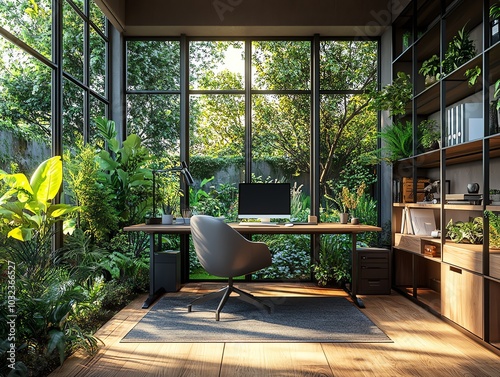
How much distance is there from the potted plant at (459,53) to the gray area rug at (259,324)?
2.21 metres

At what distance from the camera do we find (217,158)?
18.8ft

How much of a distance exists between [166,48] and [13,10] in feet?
7.93

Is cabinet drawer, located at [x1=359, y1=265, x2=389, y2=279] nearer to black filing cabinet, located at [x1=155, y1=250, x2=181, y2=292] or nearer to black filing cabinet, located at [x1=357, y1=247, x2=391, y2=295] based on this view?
black filing cabinet, located at [x1=357, y1=247, x2=391, y2=295]

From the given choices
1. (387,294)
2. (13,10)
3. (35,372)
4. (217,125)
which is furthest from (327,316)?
(13,10)

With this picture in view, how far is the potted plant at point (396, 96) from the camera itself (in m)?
4.87

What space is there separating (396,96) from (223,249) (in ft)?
8.15

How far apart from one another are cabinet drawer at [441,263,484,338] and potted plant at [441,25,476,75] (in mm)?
1641

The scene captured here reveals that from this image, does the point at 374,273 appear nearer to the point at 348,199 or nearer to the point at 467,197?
the point at 348,199

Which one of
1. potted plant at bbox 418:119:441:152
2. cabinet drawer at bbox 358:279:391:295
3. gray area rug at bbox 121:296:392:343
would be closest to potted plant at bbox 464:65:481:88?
potted plant at bbox 418:119:441:152

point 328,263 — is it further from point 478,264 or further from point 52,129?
point 52,129

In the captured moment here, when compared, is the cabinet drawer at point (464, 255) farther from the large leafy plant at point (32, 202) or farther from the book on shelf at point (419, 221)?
the large leafy plant at point (32, 202)

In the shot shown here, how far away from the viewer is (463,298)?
3.56 metres

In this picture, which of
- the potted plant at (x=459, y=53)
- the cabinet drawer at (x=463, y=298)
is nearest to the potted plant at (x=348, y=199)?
the cabinet drawer at (x=463, y=298)

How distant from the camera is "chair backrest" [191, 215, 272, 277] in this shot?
3914 mm
